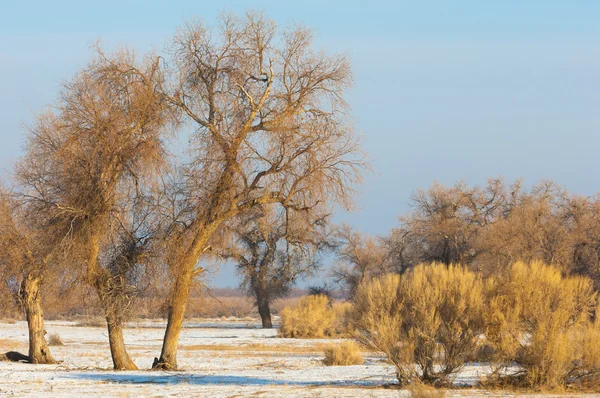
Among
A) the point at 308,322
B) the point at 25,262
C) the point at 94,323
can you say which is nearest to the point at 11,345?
the point at 25,262

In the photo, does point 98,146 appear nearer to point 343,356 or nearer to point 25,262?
point 25,262

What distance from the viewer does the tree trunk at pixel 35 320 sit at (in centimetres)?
2844

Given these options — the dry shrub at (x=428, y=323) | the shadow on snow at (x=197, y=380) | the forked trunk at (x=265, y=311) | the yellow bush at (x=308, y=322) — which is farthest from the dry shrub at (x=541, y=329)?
the forked trunk at (x=265, y=311)

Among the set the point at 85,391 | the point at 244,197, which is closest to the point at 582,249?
the point at 244,197

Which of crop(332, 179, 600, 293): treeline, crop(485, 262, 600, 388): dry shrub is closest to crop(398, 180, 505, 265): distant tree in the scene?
crop(332, 179, 600, 293): treeline

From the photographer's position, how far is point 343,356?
26625mm

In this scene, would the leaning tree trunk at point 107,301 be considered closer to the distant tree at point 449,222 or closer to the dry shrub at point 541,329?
the dry shrub at point 541,329

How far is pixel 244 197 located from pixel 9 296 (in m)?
10.6

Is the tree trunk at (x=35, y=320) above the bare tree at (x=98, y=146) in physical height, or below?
below

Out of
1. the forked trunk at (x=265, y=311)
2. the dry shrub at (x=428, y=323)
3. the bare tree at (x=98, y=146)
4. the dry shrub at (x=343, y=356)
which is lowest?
the dry shrub at (x=343, y=356)

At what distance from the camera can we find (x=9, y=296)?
95.2 feet

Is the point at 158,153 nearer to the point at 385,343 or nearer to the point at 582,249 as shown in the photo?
the point at 385,343

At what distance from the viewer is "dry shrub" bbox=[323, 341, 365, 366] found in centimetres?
2652

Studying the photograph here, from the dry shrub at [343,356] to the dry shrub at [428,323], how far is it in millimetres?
7733
